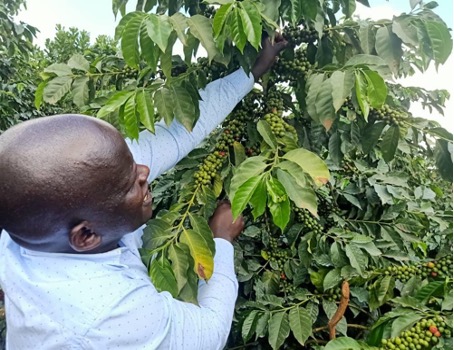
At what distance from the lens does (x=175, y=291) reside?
1.08 meters

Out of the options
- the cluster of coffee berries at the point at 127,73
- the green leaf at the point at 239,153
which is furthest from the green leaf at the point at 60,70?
the green leaf at the point at 239,153

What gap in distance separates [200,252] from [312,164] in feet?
1.06

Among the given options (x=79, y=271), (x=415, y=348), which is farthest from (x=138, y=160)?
(x=415, y=348)

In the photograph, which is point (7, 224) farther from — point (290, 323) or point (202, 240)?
point (290, 323)

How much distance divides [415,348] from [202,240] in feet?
1.73

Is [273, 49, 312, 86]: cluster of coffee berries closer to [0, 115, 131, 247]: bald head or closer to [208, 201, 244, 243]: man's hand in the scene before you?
[208, 201, 244, 243]: man's hand

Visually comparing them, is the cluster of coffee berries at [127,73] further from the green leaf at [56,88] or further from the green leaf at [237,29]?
the green leaf at [237,29]

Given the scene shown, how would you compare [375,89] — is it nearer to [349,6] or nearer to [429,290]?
[349,6]

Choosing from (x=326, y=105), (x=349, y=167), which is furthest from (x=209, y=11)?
(x=349, y=167)

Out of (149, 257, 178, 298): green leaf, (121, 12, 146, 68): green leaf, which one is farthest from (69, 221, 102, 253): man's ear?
(121, 12, 146, 68): green leaf

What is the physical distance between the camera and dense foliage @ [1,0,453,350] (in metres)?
1.07

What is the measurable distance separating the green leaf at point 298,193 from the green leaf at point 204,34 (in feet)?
1.05

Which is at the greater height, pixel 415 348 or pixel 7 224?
pixel 7 224

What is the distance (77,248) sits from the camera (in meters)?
0.86
